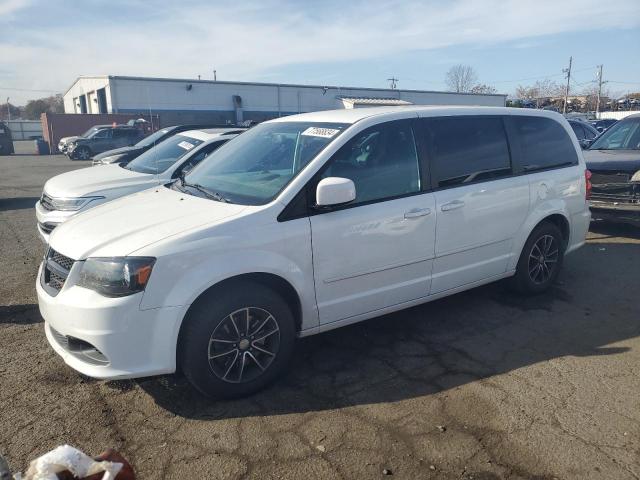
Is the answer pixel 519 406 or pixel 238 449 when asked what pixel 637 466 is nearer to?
pixel 519 406

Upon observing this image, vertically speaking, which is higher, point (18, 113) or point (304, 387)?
point (18, 113)

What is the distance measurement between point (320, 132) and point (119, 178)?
162 inches

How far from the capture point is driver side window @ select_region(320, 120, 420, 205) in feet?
12.2

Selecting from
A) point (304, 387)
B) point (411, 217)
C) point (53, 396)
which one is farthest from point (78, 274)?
point (411, 217)

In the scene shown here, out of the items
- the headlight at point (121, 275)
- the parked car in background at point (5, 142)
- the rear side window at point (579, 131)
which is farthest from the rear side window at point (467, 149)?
the parked car in background at point (5, 142)

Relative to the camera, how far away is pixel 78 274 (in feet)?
10.3

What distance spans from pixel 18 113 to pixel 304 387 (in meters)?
104

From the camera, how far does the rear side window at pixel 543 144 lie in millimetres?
4852

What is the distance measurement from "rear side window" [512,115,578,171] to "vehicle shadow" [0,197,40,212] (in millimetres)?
10414

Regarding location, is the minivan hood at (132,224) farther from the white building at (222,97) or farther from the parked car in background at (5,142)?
the parked car in background at (5,142)

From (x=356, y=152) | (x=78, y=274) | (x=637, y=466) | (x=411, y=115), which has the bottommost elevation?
(x=637, y=466)

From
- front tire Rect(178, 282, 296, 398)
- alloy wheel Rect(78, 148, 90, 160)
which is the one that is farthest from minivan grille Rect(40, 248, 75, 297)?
alloy wheel Rect(78, 148, 90, 160)

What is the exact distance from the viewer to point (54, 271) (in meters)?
3.41

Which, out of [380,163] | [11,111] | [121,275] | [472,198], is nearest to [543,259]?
[472,198]
